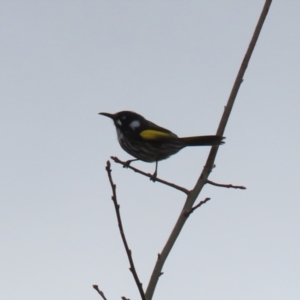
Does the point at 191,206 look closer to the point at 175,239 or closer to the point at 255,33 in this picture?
the point at 175,239

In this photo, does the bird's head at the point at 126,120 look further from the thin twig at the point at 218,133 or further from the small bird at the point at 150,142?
the thin twig at the point at 218,133

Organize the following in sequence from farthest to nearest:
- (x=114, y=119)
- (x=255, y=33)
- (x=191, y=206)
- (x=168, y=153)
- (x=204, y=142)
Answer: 1. (x=114, y=119)
2. (x=168, y=153)
3. (x=204, y=142)
4. (x=255, y=33)
5. (x=191, y=206)

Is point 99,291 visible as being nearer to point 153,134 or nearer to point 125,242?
point 125,242

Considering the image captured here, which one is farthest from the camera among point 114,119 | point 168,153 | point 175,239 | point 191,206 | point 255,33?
point 114,119

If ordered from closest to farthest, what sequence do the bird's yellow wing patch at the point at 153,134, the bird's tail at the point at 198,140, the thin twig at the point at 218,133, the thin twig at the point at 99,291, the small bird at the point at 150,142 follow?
the thin twig at the point at 99,291, the thin twig at the point at 218,133, the bird's tail at the point at 198,140, the small bird at the point at 150,142, the bird's yellow wing patch at the point at 153,134

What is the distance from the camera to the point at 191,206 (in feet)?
10.4

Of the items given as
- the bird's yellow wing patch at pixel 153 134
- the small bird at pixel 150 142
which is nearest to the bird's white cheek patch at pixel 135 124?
the small bird at pixel 150 142

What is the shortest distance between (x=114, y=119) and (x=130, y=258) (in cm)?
409

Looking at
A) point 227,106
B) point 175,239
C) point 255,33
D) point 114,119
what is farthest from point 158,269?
point 114,119

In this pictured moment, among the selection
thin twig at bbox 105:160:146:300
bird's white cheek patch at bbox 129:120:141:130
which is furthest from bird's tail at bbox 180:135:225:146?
thin twig at bbox 105:160:146:300

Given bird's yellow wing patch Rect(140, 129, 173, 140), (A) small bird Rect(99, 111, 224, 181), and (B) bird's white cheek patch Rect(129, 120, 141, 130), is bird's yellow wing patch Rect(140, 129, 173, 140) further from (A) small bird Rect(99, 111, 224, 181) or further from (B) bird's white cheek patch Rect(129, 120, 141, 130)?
(B) bird's white cheek patch Rect(129, 120, 141, 130)

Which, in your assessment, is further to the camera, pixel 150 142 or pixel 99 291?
pixel 150 142

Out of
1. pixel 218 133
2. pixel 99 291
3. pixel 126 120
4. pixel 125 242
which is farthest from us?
pixel 126 120

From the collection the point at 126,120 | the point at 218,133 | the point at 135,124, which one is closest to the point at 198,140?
the point at 135,124
